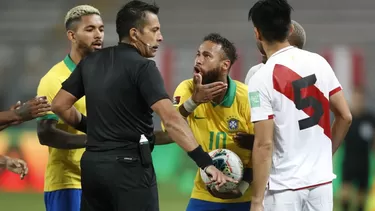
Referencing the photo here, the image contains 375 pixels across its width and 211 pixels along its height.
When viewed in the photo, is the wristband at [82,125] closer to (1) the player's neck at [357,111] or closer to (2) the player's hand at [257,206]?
(2) the player's hand at [257,206]

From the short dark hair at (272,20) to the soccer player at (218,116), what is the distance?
32.2 inches

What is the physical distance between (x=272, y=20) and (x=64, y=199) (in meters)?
2.29

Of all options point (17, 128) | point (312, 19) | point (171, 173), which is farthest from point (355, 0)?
point (17, 128)

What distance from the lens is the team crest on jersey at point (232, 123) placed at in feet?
18.4

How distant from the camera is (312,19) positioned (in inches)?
712

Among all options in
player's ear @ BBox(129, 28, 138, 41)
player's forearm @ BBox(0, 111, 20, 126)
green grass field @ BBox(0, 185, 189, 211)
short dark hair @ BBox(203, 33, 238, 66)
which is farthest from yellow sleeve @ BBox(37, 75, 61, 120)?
green grass field @ BBox(0, 185, 189, 211)

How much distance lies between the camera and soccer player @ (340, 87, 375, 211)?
35.6ft

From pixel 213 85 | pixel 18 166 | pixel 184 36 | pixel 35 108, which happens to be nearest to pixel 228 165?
pixel 213 85

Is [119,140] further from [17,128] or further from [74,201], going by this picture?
[17,128]

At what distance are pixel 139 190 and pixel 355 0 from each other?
14567 millimetres

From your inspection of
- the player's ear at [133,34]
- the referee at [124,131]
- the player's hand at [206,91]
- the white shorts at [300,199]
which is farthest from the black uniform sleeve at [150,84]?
the white shorts at [300,199]

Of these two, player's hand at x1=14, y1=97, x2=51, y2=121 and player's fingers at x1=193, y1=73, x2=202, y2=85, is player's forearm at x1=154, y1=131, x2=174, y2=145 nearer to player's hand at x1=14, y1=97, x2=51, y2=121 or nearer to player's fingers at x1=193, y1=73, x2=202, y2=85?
player's fingers at x1=193, y1=73, x2=202, y2=85

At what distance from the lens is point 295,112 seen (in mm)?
4668

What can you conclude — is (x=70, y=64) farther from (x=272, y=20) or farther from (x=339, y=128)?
(x=339, y=128)
